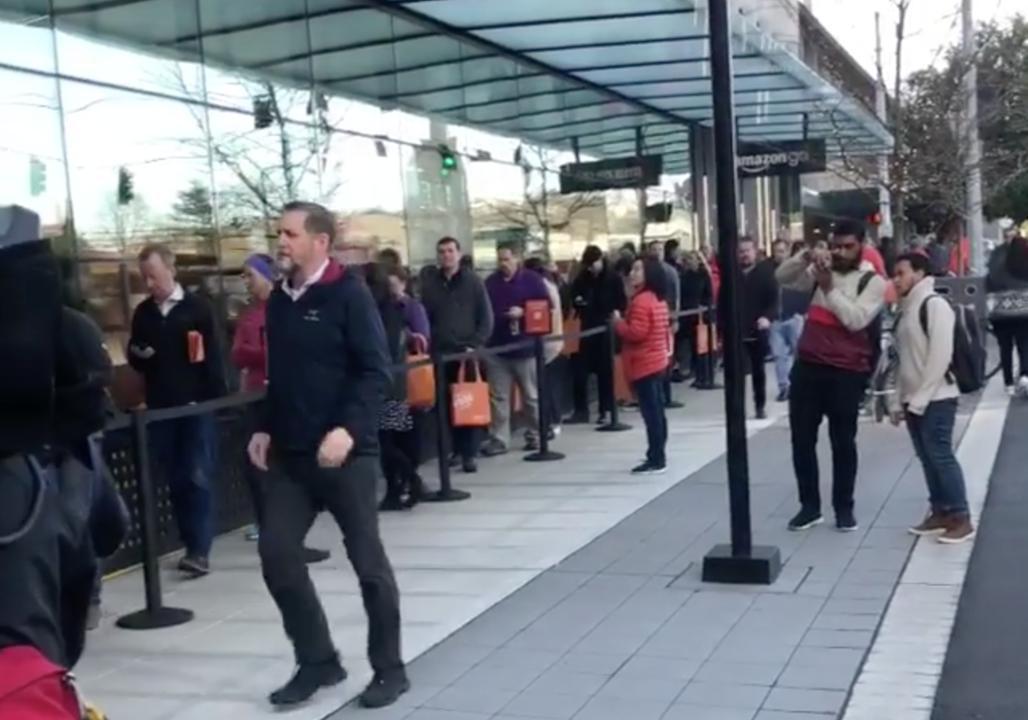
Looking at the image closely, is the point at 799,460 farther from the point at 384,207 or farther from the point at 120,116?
the point at 384,207

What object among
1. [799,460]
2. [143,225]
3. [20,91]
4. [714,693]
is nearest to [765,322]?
[799,460]

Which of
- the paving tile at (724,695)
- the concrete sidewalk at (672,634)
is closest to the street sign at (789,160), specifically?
the concrete sidewalk at (672,634)

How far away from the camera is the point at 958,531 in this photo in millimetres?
8297

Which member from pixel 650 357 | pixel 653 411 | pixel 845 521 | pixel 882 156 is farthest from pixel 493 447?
pixel 882 156

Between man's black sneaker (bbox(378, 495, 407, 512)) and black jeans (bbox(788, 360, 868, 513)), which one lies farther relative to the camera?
man's black sneaker (bbox(378, 495, 407, 512))

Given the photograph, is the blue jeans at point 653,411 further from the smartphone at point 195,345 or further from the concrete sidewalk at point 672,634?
the smartphone at point 195,345

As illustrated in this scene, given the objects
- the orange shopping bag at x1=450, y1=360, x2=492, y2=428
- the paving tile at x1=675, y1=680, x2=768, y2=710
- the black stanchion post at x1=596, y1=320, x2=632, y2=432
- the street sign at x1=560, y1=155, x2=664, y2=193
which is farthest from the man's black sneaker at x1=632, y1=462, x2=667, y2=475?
the street sign at x1=560, y1=155, x2=664, y2=193

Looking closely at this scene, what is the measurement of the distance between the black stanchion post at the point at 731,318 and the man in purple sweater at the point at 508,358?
492cm

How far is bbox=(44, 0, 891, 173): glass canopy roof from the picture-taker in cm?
1120

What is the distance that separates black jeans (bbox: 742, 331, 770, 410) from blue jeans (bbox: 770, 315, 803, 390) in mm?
1105

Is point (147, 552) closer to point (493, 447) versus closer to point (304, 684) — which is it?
point (304, 684)

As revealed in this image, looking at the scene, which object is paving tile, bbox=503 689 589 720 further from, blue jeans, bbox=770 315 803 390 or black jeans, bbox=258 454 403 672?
blue jeans, bbox=770 315 803 390

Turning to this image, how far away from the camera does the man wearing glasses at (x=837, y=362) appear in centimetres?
836

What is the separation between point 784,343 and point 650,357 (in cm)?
521
